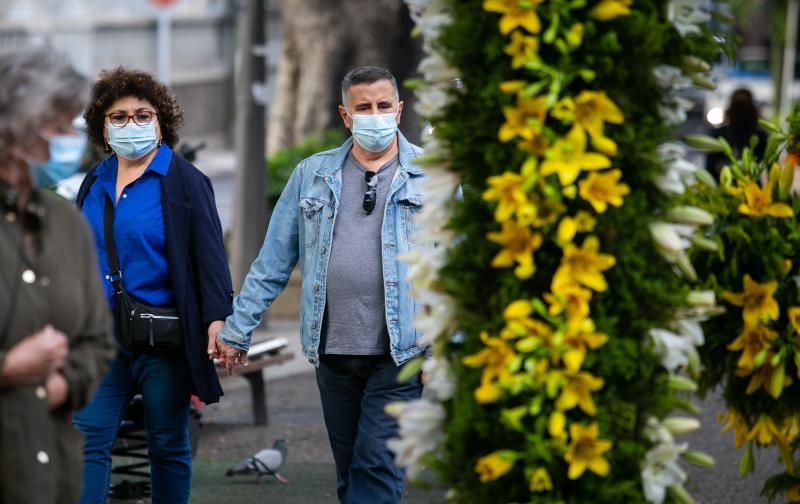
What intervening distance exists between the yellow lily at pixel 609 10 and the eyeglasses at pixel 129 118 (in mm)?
2524

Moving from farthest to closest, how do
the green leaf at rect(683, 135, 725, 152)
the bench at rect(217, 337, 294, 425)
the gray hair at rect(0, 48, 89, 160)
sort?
the bench at rect(217, 337, 294, 425), the green leaf at rect(683, 135, 725, 152), the gray hair at rect(0, 48, 89, 160)

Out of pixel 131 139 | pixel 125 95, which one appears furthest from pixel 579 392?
pixel 125 95

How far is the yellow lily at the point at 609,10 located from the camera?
3916 millimetres

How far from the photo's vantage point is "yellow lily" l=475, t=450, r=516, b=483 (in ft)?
13.3

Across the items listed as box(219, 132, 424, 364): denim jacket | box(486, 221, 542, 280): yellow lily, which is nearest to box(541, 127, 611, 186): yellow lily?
box(486, 221, 542, 280): yellow lily

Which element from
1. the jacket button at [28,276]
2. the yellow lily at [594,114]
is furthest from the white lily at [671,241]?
the jacket button at [28,276]

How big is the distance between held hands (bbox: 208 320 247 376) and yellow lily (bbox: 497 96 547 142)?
217 cm

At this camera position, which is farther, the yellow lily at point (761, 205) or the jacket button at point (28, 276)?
the yellow lily at point (761, 205)

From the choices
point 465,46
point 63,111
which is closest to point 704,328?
point 465,46

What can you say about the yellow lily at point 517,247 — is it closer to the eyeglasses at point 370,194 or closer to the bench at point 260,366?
the eyeglasses at point 370,194

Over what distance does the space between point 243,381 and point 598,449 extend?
7148 millimetres

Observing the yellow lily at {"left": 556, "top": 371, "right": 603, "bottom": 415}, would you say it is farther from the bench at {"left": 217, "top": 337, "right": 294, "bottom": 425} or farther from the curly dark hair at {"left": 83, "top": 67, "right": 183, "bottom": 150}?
the bench at {"left": 217, "top": 337, "right": 294, "bottom": 425}

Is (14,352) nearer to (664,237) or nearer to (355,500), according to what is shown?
(664,237)

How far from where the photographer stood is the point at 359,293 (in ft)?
19.3
